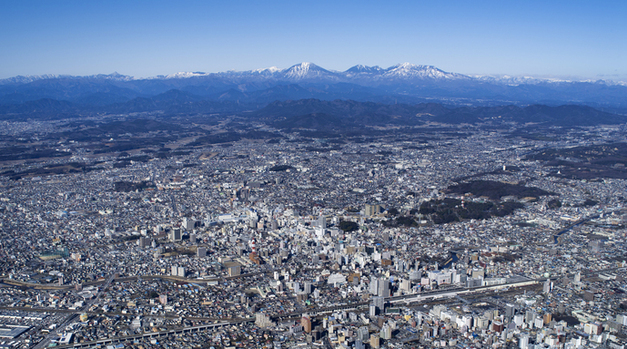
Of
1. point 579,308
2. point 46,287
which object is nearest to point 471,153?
point 579,308

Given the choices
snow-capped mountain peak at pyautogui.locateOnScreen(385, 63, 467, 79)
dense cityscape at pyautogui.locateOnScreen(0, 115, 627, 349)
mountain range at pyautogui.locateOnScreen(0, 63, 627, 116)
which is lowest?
dense cityscape at pyautogui.locateOnScreen(0, 115, 627, 349)

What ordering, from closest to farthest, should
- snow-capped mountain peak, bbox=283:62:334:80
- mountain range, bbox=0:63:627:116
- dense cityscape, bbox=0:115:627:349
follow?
dense cityscape, bbox=0:115:627:349, mountain range, bbox=0:63:627:116, snow-capped mountain peak, bbox=283:62:334:80

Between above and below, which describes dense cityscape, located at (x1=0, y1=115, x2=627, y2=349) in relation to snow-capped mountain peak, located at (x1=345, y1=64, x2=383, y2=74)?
below

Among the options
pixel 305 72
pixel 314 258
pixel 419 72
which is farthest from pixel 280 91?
pixel 314 258

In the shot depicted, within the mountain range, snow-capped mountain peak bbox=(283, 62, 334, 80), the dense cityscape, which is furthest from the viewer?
snow-capped mountain peak bbox=(283, 62, 334, 80)

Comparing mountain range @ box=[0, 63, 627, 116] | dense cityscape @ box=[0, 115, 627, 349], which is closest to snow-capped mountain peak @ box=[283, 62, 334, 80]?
mountain range @ box=[0, 63, 627, 116]

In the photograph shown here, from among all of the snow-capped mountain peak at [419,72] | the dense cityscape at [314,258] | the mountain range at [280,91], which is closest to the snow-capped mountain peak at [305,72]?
the mountain range at [280,91]

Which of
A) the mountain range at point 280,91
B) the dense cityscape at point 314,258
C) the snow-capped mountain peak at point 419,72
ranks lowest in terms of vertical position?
the dense cityscape at point 314,258

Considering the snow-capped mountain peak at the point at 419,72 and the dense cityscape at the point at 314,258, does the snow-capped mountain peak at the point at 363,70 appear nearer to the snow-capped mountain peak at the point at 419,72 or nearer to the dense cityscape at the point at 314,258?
the snow-capped mountain peak at the point at 419,72

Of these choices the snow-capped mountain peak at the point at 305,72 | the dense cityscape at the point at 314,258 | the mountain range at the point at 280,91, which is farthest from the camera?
the snow-capped mountain peak at the point at 305,72

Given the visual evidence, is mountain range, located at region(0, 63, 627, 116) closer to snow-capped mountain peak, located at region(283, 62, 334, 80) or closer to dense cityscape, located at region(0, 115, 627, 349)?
snow-capped mountain peak, located at region(283, 62, 334, 80)
